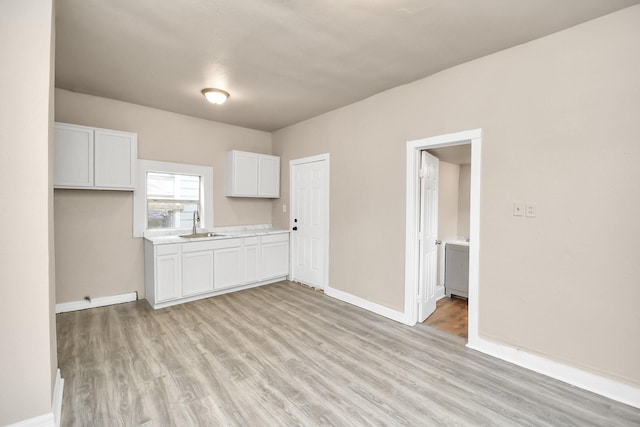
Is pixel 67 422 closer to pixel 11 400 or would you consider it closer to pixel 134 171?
pixel 11 400

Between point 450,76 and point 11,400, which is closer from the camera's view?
point 11,400

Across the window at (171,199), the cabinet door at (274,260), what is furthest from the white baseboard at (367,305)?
the window at (171,199)

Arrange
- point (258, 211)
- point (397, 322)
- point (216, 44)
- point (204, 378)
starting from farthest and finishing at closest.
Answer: point (258, 211) → point (397, 322) → point (216, 44) → point (204, 378)

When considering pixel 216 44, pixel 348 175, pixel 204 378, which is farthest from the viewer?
pixel 348 175

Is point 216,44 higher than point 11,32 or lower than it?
higher

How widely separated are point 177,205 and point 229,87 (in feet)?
6.85

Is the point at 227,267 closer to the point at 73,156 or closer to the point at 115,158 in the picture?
the point at 115,158

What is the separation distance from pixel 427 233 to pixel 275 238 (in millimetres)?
2488

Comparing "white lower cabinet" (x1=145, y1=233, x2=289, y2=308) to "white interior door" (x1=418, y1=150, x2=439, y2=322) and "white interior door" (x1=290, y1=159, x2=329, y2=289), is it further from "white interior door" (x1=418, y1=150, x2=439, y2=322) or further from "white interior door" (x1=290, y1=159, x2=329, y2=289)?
"white interior door" (x1=418, y1=150, x2=439, y2=322)

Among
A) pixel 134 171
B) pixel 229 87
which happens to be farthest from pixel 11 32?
pixel 134 171

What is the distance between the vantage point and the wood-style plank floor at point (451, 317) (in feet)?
10.4

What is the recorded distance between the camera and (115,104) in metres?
3.79

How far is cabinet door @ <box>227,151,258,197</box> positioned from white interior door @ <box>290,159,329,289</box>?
2.14 feet

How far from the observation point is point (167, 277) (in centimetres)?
370
